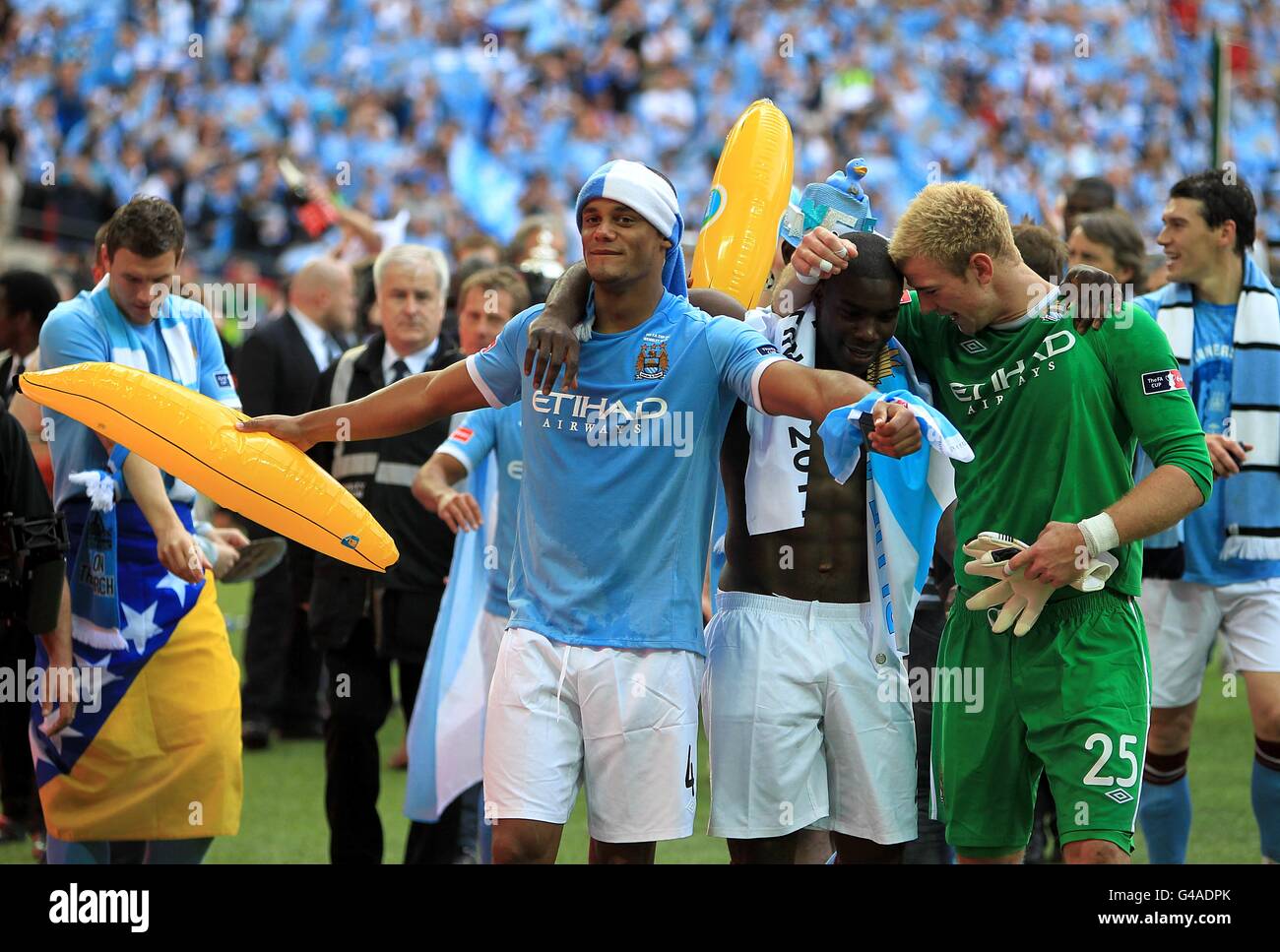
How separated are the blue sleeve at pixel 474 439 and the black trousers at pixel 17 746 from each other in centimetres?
154

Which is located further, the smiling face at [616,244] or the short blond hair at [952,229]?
the short blond hair at [952,229]

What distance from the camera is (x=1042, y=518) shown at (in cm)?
427

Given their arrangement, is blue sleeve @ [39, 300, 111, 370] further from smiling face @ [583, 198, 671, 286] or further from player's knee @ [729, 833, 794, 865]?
player's knee @ [729, 833, 794, 865]

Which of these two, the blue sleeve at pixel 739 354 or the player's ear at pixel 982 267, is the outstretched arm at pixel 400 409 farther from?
the player's ear at pixel 982 267

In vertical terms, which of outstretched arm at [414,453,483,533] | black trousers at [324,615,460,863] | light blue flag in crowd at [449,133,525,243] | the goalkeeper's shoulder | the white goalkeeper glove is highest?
light blue flag in crowd at [449,133,525,243]

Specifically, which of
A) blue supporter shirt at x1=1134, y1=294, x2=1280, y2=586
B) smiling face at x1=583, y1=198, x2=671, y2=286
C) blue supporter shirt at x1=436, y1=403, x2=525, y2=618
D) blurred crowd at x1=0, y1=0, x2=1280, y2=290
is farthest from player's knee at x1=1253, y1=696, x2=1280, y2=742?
blurred crowd at x1=0, y1=0, x2=1280, y2=290

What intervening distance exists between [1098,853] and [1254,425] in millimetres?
2419

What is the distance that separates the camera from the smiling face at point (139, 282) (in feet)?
17.3

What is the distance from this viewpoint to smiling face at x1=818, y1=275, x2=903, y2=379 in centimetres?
429

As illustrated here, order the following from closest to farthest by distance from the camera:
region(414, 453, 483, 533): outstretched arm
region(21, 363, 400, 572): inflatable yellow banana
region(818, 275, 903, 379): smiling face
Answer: region(818, 275, 903, 379): smiling face → region(21, 363, 400, 572): inflatable yellow banana → region(414, 453, 483, 533): outstretched arm

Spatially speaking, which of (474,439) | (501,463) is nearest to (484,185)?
(501,463)

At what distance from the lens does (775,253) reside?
17.7ft

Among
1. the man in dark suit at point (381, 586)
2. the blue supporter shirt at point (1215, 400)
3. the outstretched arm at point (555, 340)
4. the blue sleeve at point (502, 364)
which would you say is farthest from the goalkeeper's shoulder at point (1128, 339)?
the man in dark suit at point (381, 586)

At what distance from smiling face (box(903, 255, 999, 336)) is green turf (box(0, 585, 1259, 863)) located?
3.08 m
